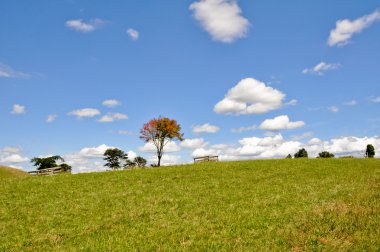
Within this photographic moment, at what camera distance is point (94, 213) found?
67.0 feet

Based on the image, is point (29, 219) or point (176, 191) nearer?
point (29, 219)

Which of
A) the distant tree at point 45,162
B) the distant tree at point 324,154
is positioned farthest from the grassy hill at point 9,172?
the distant tree at point 324,154

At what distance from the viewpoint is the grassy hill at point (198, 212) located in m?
14.1

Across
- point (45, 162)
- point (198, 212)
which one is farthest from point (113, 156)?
point (198, 212)

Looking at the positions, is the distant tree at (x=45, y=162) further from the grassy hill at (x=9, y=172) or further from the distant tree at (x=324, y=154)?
the distant tree at (x=324, y=154)

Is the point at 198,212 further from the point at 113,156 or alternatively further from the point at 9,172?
the point at 113,156

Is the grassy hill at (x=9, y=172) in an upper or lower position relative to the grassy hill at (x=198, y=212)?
upper

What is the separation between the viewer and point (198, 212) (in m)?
18.9

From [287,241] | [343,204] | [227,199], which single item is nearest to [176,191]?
[227,199]

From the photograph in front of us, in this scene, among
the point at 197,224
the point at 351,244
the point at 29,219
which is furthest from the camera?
the point at 29,219

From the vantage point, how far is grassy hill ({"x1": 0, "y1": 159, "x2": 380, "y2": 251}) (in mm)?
14094

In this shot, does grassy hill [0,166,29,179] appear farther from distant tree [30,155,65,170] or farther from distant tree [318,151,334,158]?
distant tree [318,151,334,158]

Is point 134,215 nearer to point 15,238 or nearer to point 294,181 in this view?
point 15,238

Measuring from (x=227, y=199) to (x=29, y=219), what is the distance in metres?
11.1
